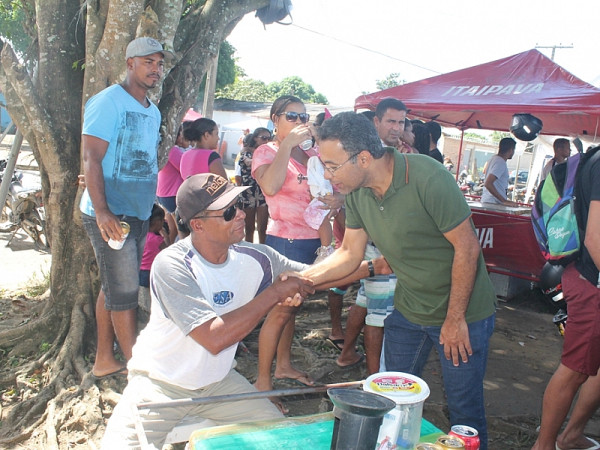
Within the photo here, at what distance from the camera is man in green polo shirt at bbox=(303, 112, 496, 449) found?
2.50 m

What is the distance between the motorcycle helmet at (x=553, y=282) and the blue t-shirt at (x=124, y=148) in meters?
2.74

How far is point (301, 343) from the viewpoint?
510 cm

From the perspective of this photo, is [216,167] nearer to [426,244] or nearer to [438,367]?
[438,367]

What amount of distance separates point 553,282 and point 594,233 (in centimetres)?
90

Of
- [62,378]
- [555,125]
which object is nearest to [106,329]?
[62,378]

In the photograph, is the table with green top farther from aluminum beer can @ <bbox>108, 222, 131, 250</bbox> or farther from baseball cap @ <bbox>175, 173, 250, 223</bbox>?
aluminum beer can @ <bbox>108, 222, 131, 250</bbox>

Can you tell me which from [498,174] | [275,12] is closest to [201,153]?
[275,12]

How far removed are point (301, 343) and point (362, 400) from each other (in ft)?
11.7

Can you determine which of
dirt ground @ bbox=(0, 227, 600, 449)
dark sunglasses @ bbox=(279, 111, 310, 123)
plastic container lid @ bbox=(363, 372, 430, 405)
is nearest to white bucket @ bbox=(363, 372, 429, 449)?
plastic container lid @ bbox=(363, 372, 430, 405)

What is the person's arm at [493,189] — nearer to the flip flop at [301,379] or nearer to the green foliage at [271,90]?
the flip flop at [301,379]

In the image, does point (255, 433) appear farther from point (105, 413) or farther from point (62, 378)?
point (62, 378)

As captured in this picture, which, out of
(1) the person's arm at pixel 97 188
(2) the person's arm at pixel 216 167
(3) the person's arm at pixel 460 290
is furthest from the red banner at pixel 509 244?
(1) the person's arm at pixel 97 188

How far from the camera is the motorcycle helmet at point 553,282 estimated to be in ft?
11.5

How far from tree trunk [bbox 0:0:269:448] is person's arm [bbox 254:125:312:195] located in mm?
1172
